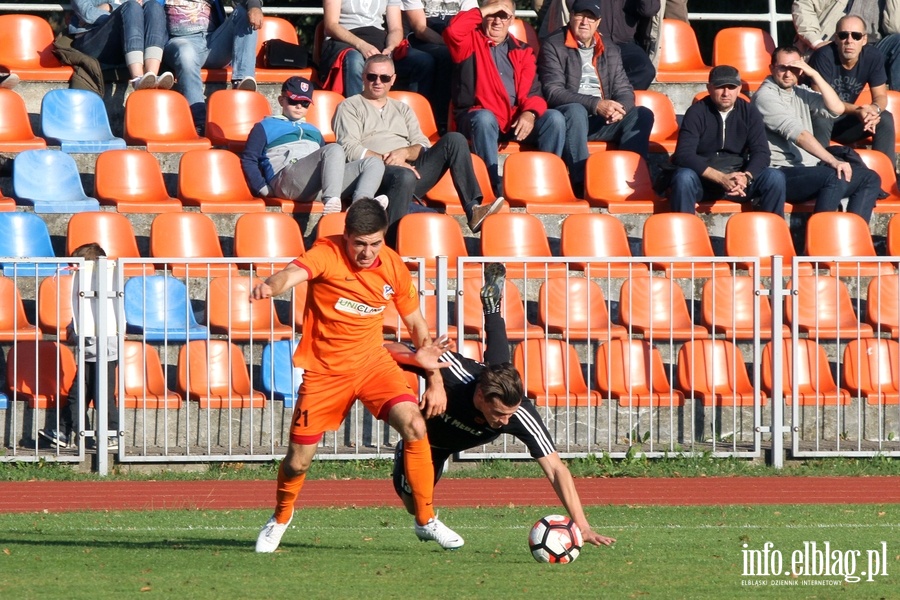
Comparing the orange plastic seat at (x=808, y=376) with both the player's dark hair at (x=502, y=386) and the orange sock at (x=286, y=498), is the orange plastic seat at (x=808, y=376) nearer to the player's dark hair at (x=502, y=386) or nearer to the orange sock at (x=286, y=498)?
the player's dark hair at (x=502, y=386)

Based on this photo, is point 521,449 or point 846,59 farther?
point 846,59

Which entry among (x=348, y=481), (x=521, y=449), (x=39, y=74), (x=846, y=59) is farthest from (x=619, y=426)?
(x=39, y=74)

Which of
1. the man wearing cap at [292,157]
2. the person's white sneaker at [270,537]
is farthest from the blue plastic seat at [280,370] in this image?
the person's white sneaker at [270,537]

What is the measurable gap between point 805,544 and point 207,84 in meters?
9.56

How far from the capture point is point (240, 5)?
Result: 14469 mm

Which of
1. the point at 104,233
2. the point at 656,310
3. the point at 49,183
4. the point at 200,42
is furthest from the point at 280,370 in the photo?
the point at 200,42

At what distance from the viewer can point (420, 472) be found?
23.7 ft

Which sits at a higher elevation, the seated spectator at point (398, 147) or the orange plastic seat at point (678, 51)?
the orange plastic seat at point (678, 51)

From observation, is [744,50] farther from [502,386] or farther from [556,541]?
[556,541]

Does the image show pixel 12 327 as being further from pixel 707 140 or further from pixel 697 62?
pixel 697 62

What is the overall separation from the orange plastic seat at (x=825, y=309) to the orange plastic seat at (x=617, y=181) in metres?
2.15

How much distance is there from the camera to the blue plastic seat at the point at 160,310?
11.0m

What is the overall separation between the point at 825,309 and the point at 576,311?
7.65 feet

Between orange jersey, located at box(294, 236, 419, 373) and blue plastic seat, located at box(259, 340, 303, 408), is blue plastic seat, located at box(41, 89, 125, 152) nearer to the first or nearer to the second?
blue plastic seat, located at box(259, 340, 303, 408)
